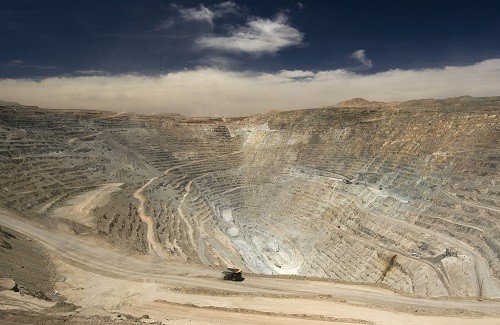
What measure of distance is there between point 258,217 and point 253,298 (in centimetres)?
3335

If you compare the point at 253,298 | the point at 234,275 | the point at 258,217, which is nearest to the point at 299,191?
the point at 258,217

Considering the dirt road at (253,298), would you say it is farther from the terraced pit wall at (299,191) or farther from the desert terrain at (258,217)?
the terraced pit wall at (299,191)

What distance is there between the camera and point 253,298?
19.9 metres

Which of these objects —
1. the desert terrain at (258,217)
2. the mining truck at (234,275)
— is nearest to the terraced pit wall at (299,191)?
the desert terrain at (258,217)

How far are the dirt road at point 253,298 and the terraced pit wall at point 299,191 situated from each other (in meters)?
5.90

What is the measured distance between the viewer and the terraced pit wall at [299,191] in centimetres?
3316

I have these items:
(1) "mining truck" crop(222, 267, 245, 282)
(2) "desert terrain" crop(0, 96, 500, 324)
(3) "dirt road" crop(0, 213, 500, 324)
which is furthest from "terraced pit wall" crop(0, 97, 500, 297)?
(1) "mining truck" crop(222, 267, 245, 282)

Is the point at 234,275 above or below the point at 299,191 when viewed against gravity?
above

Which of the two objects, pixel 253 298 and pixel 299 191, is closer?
pixel 253 298

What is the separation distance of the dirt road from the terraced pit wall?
19.4 ft

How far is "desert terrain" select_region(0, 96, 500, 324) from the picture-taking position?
1953 centimetres

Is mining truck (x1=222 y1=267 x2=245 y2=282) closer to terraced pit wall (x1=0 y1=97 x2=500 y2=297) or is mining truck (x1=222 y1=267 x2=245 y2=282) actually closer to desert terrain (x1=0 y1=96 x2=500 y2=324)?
desert terrain (x1=0 y1=96 x2=500 y2=324)

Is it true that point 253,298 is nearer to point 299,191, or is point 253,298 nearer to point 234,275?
point 234,275

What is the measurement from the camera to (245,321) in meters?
16.7
